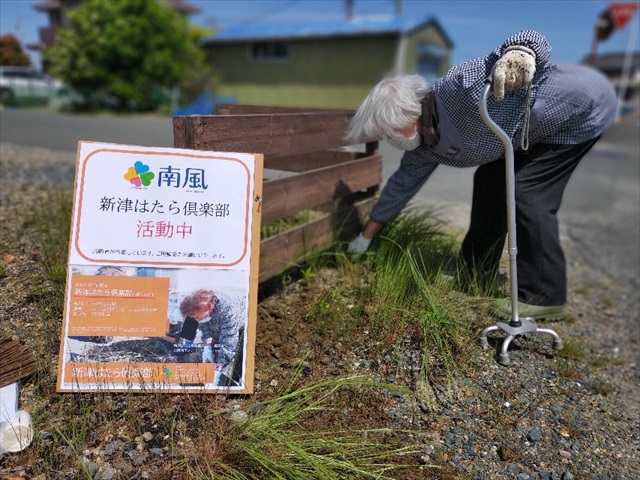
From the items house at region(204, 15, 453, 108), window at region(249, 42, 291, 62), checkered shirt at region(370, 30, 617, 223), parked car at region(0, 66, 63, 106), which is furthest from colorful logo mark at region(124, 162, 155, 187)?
window at region(249, 42, 291, 62)

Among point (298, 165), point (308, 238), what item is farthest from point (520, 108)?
point (298, 165)

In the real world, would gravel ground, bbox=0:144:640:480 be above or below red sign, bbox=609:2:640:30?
below

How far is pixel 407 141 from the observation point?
9.68ft

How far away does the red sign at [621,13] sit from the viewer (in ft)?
66.8

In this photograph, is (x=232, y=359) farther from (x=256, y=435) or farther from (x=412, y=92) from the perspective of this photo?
(x=412, y=92)

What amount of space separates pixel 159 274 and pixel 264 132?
107 centimetres

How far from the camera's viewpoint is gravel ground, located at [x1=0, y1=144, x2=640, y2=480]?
233cm

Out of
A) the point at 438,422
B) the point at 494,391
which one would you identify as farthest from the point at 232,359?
the point at 494,391

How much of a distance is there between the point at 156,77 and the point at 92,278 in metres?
18.9

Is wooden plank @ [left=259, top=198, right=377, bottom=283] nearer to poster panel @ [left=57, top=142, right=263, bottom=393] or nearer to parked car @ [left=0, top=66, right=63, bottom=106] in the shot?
poster panel @ [left=57, top=142, right=263, bottom=393]

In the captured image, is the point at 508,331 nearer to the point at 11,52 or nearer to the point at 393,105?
the point at 393,105

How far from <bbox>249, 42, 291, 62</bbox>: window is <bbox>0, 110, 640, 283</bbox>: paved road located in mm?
12188

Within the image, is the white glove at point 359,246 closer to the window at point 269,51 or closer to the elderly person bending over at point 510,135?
the elderly person bending over at point 510,135

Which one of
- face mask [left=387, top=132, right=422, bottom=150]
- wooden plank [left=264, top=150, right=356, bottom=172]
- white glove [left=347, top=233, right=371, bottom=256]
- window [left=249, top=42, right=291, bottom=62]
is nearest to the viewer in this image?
face mask [left=387, top=132, right=422, bottom=150]
